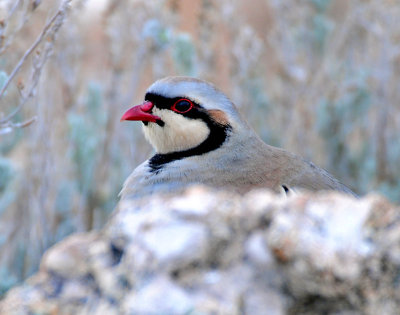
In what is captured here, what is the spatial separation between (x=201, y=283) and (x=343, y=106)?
14.5 ft

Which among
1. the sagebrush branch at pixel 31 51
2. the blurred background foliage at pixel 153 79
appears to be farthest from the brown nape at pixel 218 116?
the blurred background foliage at pixel 153 79

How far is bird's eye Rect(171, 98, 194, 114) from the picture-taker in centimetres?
295

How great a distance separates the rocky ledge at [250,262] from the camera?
3.57 ft

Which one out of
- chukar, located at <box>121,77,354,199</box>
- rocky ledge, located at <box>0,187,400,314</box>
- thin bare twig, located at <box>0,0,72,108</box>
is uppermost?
thin bare twig, located at <box>0,0,72,108</box>

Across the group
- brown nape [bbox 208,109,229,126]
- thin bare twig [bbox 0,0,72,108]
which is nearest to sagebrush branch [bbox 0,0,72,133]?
thin bare twig [bbox 0,0,72,108]

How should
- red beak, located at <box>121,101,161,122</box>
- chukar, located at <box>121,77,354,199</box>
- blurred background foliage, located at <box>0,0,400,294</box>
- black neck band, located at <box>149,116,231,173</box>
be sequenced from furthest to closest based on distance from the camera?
blurred background foliage, located at <box>0,0,400,294</box> → red beak, located at <box>121,101,161,122</box> → black neck band, located at <box>149,116,231,173</box> → chukar, located at <box>121,77,354,199</box>

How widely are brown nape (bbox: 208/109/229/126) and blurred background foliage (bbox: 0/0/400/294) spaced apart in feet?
3.92

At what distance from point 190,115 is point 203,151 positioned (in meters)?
0.20

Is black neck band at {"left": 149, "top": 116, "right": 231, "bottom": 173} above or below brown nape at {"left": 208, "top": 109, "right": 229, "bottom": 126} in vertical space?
below

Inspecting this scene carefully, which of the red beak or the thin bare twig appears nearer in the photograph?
the thin bare twig

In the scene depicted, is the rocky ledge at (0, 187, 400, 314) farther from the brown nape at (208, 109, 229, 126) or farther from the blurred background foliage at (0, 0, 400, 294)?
the blurred background foliage at (0, 0, 400, 294)

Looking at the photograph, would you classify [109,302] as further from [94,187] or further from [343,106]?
[343,106]

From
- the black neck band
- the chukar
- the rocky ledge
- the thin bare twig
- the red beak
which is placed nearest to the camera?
the rocky ledge

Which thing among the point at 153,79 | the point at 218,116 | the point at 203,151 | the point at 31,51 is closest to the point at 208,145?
the point at 203,151
